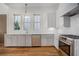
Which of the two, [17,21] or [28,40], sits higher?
[17,21]

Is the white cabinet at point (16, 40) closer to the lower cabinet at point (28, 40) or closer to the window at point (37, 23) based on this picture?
the lower cabinet at point (28, 40)

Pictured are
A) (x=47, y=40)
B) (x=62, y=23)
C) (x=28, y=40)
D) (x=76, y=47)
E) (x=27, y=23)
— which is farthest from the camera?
(x=28, y=40)

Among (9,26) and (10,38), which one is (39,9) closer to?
(9,26)

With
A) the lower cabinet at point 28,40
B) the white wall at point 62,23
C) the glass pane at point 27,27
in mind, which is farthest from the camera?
the lower cabinet at point 28,40

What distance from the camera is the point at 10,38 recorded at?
5.19 m

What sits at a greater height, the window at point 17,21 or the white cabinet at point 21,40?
the window at point 17,21

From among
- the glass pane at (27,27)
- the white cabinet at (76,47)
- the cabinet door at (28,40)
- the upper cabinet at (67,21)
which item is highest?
the upper cabinet at (67,21)

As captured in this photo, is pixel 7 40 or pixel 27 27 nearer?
pixel 27 27

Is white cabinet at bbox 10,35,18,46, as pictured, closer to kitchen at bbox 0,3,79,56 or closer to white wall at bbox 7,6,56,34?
kitchen at bbox 0,3,79,56

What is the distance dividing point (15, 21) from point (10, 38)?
0.75 meters

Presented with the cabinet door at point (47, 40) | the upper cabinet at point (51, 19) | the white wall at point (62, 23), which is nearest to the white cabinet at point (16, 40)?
the cabinet door at point (47, 40)

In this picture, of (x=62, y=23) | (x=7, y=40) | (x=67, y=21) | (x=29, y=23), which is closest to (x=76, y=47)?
(x=67, y=21)

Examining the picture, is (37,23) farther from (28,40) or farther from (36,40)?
(28,40)

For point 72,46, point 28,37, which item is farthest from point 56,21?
point 72,46
